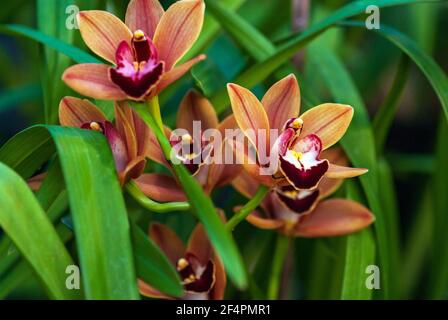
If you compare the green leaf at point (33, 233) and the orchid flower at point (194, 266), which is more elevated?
the green leaf at point (33, 233)

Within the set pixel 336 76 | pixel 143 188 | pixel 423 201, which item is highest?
pixel 336 76

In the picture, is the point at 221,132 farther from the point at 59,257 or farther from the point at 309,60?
the point at 309,60

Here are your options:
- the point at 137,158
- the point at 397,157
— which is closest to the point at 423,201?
the point at 397,157

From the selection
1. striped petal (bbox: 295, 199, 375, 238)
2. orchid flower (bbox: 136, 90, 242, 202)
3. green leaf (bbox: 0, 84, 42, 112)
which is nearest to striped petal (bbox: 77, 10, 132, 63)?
orchid flower (bbox: 136, 90, 242, 202)

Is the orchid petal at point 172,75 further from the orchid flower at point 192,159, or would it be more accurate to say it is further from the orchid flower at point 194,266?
the orchid flower at point 194,266

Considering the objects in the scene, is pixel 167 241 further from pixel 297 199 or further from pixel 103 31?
pixel 103 31

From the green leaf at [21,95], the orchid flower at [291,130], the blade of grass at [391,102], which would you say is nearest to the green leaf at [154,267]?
the orchid flower at [291,130]
